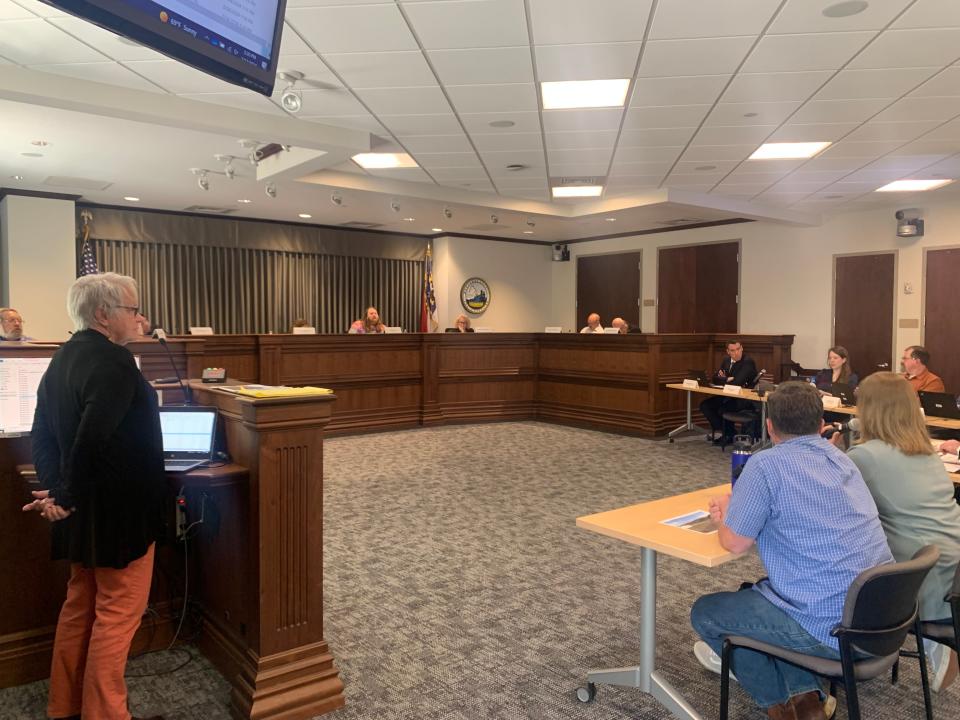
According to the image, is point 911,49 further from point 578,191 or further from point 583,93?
point 578,191

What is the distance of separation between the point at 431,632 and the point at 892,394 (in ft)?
7.13

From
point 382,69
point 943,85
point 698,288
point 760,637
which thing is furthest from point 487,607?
point 698,288

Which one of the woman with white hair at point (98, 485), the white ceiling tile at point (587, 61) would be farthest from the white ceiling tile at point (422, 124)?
the woman with white hair at point (98, 485)

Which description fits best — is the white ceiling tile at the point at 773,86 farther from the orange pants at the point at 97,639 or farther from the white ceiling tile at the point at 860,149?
the orange pants at the point at 97,639

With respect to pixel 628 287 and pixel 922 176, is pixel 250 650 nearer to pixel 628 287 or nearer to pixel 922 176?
pixel 922 176

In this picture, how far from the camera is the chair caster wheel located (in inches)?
100

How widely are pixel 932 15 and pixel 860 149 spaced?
2.98 metres

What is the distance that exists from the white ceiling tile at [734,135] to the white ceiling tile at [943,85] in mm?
1128

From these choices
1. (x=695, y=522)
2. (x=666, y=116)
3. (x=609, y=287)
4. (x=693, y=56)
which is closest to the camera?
(x=695, y=522)

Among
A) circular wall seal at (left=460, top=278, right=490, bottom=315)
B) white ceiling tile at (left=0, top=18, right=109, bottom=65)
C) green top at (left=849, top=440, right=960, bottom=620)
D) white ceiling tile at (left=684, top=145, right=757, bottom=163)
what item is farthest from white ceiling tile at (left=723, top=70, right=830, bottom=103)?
circular wall seal at (left=460, top=278, right=490, bottom=315)

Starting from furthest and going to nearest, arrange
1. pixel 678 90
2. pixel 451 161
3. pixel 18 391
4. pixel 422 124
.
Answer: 1. pixel 451 161
2. pixel 422 124
3. pixel 678 90
4. pixel 18 391

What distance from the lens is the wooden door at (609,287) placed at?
1218 centimetres

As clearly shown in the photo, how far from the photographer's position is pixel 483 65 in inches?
174

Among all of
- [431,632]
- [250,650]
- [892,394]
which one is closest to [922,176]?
[892,394]
